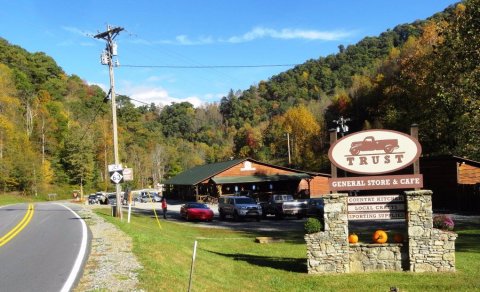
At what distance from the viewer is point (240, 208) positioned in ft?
108

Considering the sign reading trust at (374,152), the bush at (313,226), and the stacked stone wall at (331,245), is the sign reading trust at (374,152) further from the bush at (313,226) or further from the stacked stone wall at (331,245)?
the bush at (313,226)

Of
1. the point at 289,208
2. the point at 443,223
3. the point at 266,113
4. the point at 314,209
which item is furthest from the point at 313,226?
the point at 266,113

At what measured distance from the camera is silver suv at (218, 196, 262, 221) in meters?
32.8

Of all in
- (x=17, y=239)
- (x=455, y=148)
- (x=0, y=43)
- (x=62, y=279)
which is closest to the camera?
(x=62, y=279)

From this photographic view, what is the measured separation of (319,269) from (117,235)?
23.4 ft

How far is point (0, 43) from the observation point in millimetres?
104062

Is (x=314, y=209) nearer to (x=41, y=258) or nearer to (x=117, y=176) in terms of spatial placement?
(x=117, y=176)

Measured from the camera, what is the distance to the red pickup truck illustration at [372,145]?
557 inches

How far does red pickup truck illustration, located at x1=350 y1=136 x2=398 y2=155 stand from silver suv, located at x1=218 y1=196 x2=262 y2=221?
1911 cm

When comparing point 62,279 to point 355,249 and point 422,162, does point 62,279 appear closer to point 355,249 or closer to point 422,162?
point 355,249

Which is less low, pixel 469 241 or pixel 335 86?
pixel 335 86

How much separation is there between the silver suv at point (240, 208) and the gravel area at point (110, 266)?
17.3 metres

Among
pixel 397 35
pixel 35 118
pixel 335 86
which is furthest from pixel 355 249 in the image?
pixel 397 35

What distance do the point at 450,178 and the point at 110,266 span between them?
32.6m
